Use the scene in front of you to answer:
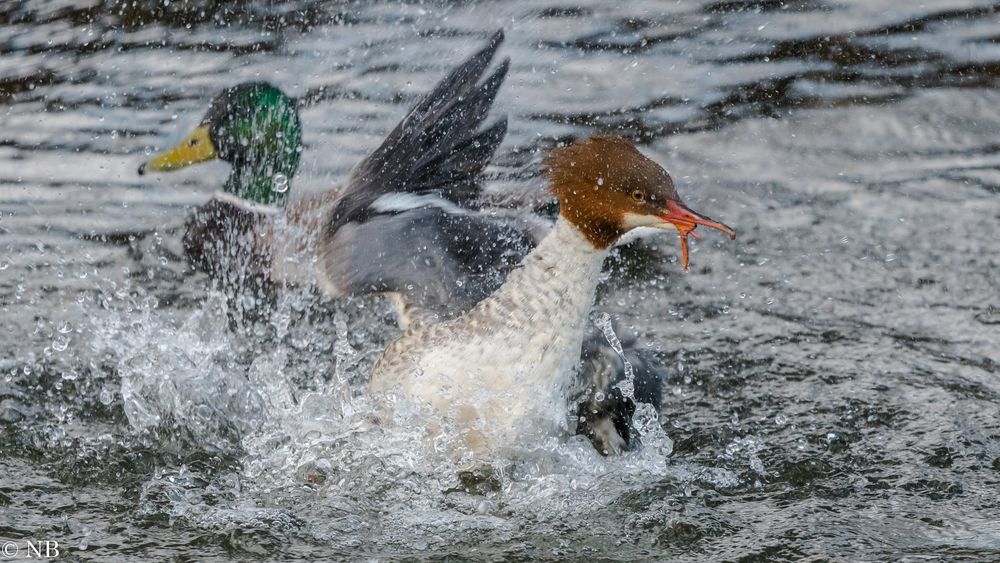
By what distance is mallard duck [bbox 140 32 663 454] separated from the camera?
4.57 metres

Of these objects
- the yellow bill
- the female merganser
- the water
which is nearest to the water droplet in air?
the water

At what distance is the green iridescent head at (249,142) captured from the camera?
629 centimetres

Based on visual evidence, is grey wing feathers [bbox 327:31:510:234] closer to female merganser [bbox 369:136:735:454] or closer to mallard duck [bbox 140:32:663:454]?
mallard duck [bbox 140:32:663:454]

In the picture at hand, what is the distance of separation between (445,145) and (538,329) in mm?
1319

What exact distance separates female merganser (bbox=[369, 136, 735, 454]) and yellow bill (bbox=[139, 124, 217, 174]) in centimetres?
252

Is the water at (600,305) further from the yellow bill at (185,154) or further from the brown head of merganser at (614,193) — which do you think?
the brown head of merganser at (614,193)

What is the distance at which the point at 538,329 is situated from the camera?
411 centimetres

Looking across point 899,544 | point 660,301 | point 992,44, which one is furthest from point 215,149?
point 992,44

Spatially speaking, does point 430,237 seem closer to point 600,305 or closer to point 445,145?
point 445,145

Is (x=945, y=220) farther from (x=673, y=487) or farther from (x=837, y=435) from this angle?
(x=673, y=487)

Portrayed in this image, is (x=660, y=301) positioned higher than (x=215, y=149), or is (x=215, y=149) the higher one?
(x=215, y=149)

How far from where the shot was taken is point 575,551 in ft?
12.8

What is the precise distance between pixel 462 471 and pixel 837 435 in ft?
4.25

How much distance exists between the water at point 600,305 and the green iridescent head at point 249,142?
0.77 ft
